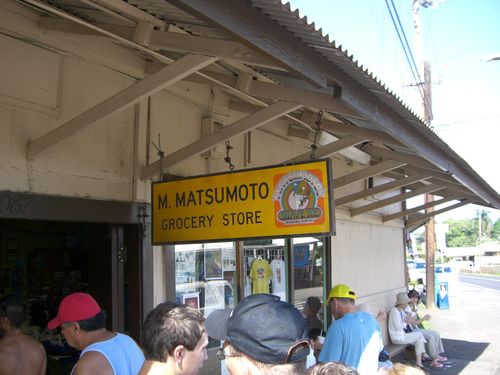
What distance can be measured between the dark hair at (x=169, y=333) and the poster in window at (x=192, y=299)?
2.71m

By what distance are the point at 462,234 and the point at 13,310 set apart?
11732 centimetres

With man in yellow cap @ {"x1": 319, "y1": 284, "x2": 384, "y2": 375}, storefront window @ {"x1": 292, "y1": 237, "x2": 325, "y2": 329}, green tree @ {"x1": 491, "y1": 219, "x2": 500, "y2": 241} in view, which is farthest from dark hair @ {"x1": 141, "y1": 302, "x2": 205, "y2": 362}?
green tree @ {"x1": 491, "y1": 219, "x2": 500, "y2": 241}

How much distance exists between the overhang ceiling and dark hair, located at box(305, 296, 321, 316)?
2798 millimetres

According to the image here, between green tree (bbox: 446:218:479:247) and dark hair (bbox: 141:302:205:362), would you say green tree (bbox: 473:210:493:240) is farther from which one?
dark hair (bbox: 141:302:205:362)

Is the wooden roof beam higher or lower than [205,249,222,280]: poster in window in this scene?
higher

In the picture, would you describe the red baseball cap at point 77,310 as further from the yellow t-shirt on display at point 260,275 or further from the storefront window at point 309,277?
the storefront window at point 309,277

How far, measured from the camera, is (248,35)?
2234 millimetres

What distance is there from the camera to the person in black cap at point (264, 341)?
1.56 meters

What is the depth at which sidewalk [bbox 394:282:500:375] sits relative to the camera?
28.9 feet

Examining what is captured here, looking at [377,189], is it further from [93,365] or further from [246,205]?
[93,365]

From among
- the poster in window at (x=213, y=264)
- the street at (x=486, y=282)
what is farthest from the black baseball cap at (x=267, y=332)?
the street at (x=486, y=282)

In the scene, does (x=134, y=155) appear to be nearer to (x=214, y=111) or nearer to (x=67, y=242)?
(x=214, y=111)

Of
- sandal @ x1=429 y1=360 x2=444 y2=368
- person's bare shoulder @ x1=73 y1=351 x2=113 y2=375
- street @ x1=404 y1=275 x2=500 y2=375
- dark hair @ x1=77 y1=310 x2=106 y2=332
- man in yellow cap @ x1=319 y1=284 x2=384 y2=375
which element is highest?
dark hair @ x1=77 y1=310 x2=106 y2=332

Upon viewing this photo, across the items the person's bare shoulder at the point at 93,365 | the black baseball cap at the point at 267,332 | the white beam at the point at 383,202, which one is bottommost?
the person's bare shoulder at the point at 93,365
